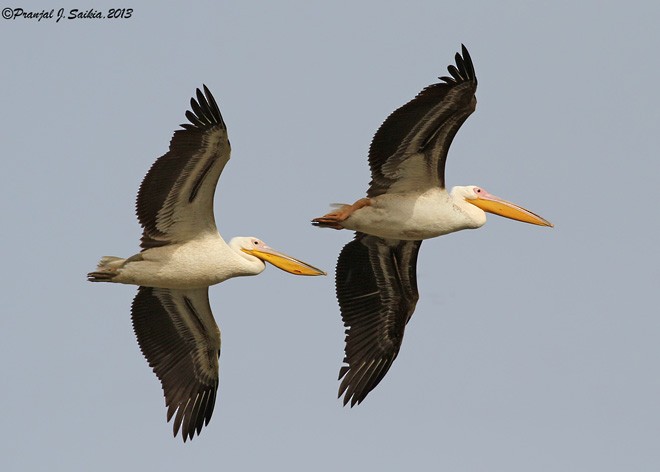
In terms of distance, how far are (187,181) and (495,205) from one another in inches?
192

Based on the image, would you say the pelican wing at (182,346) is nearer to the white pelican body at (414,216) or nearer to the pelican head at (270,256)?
the pelican head at (270,256)

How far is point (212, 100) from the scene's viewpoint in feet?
63.1

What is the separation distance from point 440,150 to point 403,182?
2.23 feet

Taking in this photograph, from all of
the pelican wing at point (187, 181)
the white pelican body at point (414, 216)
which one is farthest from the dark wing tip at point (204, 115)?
the white pelican body at point (414, 216)

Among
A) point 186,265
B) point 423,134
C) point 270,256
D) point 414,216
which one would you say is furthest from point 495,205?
point 186,265

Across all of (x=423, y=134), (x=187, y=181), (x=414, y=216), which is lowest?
(x=414, y=216)

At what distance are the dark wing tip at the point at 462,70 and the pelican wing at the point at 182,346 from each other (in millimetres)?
4415

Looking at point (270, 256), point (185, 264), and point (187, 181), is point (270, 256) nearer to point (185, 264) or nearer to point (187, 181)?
point (185, 264)

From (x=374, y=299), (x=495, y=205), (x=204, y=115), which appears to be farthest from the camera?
(x=374, y=299)

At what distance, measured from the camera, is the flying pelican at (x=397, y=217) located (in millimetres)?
20328

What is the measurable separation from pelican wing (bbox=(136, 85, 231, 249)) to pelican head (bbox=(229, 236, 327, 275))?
0.75m

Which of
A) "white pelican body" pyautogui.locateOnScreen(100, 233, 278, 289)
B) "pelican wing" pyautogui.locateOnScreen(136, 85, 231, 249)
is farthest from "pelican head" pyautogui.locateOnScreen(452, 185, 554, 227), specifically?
"pelican wing" pyautogui.locateOnScreen(136, 85, 231, 249)

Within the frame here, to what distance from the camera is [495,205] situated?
2211 centimetres

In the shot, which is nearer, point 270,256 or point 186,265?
point 186,265
